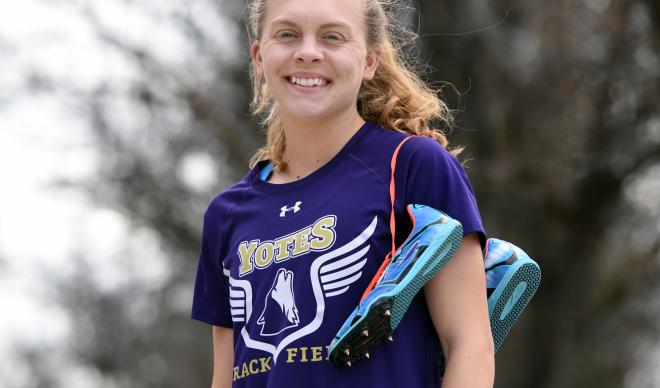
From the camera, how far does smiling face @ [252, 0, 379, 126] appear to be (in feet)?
10.8

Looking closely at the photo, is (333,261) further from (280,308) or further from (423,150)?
(423,150)

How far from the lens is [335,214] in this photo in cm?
320

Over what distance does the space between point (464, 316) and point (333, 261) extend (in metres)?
0.39

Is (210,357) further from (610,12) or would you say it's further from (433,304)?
(433,304)

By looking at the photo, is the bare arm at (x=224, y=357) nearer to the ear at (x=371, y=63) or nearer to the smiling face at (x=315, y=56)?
the smiling face at (x=315, y=56)

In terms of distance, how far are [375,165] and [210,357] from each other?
86.6 ft

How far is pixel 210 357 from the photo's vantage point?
2912cm

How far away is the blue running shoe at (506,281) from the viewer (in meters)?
3.24

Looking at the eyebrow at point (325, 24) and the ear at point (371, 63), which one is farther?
the ear at point (371, 63)

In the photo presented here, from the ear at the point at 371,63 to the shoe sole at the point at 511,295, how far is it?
29.6 inches

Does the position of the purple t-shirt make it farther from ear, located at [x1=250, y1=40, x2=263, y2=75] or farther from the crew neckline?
ear, located at [x1=250, y1=40, x2=263, y2=75]

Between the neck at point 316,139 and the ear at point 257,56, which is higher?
the ear at point 257,56

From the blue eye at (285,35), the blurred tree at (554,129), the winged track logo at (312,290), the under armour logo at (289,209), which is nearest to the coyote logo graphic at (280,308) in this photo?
the winged track logo at (312,290)

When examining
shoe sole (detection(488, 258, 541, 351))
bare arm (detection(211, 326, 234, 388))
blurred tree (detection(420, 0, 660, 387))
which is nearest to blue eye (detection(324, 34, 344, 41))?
shoe sole (detection(488, 258, 541, 351))
